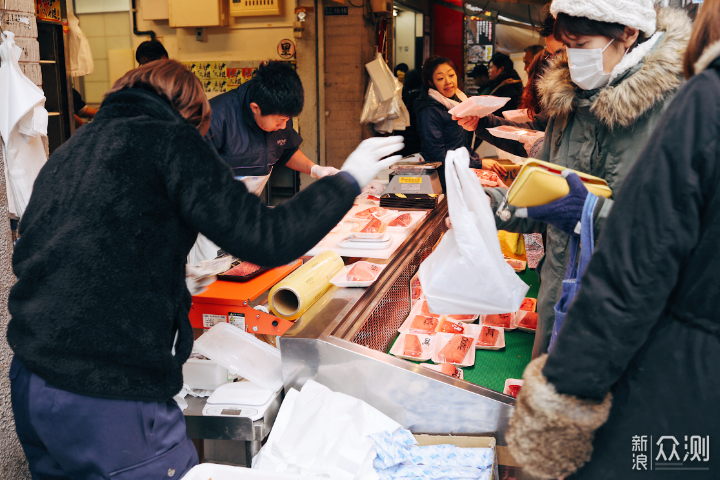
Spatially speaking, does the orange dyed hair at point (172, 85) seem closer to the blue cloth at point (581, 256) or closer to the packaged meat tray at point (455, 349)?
the blue cloth at point (581, 256)

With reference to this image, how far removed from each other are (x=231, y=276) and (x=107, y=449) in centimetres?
107

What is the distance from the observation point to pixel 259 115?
3281 mm

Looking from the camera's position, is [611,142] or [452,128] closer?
[611,142]

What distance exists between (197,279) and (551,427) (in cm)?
141

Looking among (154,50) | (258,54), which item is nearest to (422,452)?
(154,50)

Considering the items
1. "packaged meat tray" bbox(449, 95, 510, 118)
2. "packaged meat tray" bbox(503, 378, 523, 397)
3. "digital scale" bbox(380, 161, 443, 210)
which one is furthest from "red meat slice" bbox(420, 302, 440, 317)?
"packaged meat tray" bbox(449, 95, 510, 118)

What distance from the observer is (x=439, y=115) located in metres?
5.30

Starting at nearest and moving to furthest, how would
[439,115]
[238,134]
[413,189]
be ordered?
[238,134] → [413,189] → [439,115]

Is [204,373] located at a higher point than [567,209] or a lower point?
lower

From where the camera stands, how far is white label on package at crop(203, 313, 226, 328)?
2285mm

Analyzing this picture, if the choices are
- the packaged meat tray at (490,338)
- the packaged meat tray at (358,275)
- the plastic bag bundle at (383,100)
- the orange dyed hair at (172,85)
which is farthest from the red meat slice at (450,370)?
the plastic bag bundle at (383,100)

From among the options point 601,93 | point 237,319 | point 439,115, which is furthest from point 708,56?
point 439,115

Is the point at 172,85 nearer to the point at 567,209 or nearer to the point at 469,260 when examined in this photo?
the point at 469,260

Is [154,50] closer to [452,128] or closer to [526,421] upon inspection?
[452,128]
